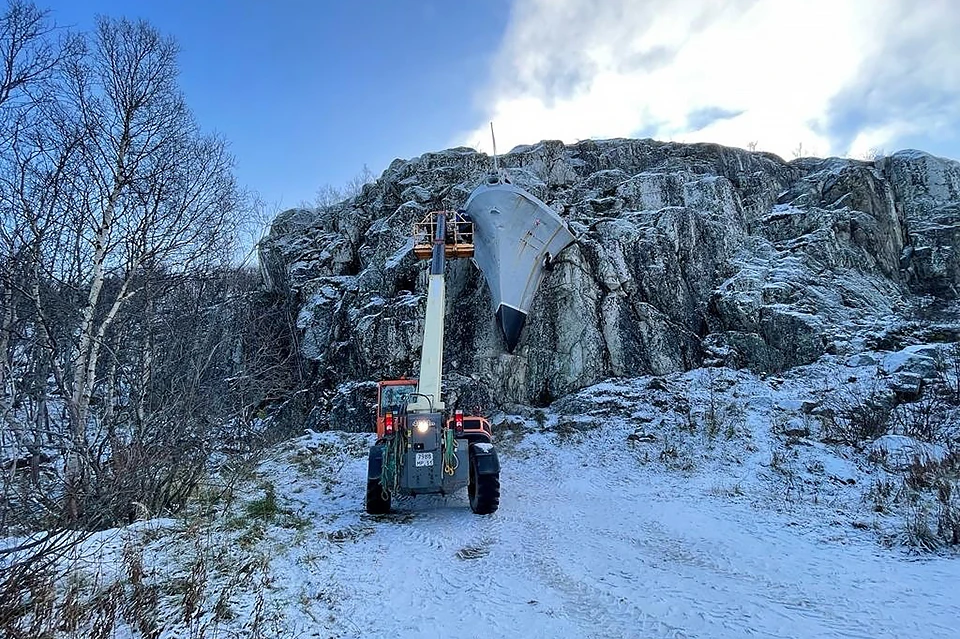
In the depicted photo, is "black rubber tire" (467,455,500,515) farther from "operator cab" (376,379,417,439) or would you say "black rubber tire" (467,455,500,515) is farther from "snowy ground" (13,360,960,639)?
"operator cab" (376,379,417,439)

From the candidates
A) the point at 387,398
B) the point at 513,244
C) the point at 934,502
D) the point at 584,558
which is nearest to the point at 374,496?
the point at 387,398

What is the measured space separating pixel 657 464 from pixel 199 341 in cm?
1074

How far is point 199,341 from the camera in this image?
35.7 feet

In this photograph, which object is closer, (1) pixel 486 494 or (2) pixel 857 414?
(1) pixel 486 494

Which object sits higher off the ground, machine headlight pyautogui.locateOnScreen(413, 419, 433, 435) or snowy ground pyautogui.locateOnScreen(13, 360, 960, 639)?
machine headlight pyautogui.locateOnScreen(413, 419, 433, 435)

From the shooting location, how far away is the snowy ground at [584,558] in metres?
4.09

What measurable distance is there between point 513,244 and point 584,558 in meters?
14.1

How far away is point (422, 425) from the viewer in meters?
8.02

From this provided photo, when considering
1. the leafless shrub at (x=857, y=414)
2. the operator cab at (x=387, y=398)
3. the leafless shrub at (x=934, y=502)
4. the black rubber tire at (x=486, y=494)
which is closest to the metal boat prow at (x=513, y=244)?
the operator cab at (x=387, y=398)

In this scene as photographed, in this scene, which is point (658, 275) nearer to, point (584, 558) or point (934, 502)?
point (934, 502)

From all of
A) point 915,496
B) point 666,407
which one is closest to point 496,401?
point 666,407

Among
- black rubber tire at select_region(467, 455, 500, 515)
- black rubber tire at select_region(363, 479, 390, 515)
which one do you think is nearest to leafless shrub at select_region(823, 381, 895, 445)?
black rubber tire at select_region(467, 455, 500, 515)

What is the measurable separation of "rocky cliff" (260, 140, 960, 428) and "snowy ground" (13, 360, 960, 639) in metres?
6.74

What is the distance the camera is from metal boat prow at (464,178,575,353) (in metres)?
18.4
